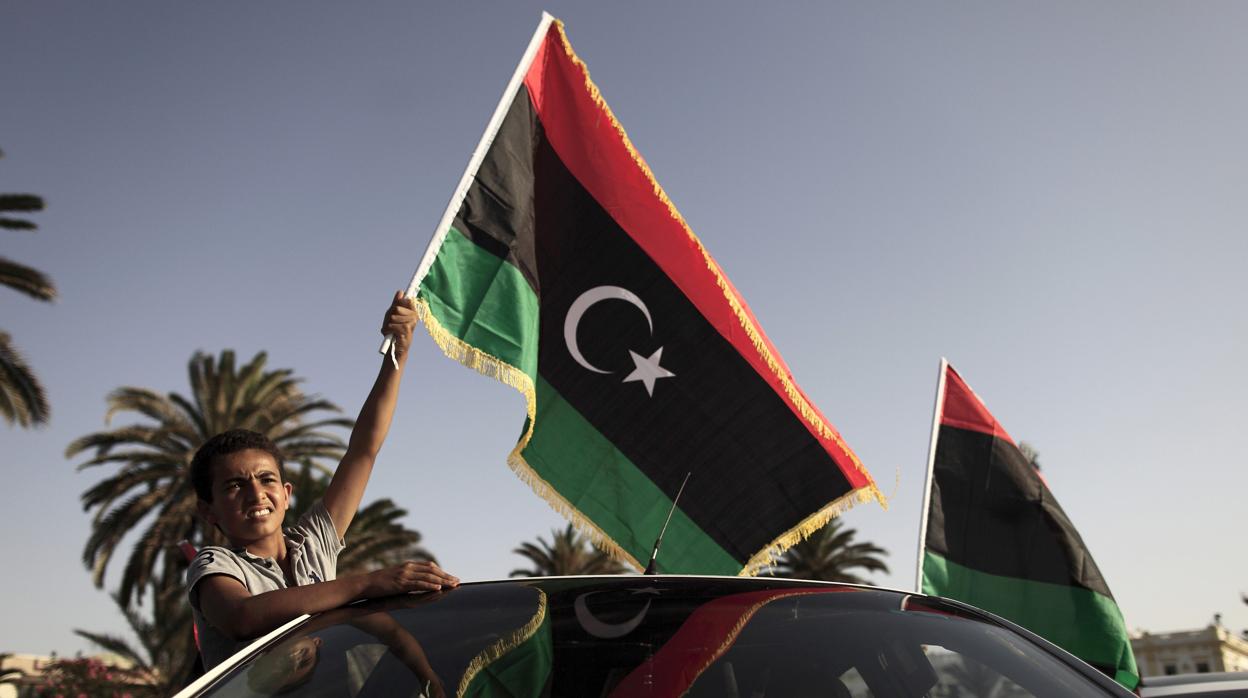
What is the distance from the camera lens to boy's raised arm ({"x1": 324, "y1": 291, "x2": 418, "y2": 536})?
313cm

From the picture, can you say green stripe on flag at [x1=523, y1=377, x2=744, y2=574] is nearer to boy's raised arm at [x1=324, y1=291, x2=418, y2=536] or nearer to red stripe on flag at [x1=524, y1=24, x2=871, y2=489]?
red stripe on flag at [x1=524, y1=24, x2=871, y2=489]

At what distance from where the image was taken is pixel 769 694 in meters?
1.78

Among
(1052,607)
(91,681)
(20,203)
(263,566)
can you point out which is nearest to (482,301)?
(263,566)

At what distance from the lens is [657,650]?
1782 mm

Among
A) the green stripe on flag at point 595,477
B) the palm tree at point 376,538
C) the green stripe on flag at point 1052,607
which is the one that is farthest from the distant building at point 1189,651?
the green stripe on flag at point 595,477

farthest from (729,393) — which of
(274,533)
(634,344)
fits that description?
(274,533)

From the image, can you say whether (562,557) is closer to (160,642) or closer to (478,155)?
(160,642)

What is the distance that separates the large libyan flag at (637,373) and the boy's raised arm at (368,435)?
1.92 meters

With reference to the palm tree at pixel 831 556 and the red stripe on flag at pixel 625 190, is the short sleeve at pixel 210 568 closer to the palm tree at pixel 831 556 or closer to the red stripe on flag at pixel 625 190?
the red stripe on flag at pixel 625 190

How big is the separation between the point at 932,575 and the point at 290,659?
7.75 m

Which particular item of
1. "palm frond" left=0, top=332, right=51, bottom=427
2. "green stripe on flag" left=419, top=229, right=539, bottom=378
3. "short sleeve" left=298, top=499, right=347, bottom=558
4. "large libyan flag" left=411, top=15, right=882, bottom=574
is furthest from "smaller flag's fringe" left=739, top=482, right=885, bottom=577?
"palm frond" left=0, top=332, right=51, bottom=427

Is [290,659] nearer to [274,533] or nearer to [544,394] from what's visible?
[274,533]

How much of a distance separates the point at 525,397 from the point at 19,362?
42.7ft

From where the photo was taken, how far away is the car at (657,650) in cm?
172
